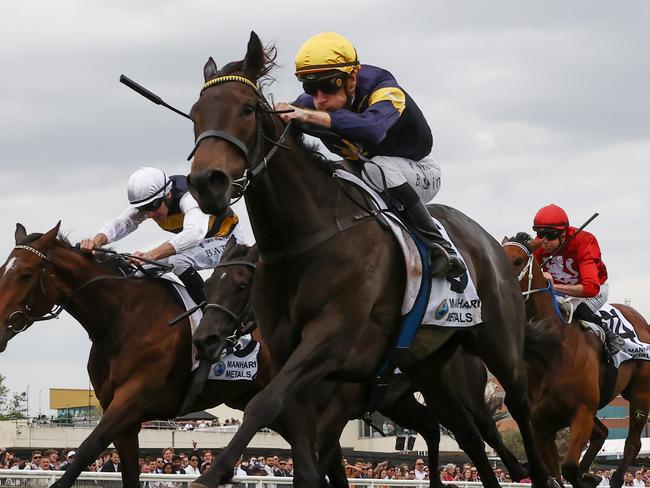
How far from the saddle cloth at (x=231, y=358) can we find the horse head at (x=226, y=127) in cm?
425

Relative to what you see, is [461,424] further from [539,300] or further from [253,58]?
[253,58]

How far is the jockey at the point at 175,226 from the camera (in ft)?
33.6

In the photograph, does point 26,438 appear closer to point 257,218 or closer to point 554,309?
point 554,309

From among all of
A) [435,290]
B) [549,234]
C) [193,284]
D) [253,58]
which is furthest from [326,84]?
[549,234]

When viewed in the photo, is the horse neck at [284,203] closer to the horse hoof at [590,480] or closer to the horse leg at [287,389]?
the horse leg at [287,389]

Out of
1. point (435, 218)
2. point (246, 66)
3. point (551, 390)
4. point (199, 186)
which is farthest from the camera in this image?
point (551, 390)

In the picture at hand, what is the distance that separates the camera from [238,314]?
9.06 m

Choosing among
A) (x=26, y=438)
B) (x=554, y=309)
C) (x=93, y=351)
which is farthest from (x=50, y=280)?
(x=26, y=438)

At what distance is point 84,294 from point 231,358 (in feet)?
4.75

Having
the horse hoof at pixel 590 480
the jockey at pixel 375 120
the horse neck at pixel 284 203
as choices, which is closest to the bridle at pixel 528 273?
the horse hoof at pixel 590 480

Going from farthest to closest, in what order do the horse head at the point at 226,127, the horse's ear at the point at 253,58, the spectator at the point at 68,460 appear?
1. the spectator at the point at 68,460
2. the horse's ear at the point at 253,58
3. the horse head at the point at 226,127

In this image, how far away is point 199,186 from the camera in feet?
18.5

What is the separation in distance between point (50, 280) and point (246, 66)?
431 centimetres

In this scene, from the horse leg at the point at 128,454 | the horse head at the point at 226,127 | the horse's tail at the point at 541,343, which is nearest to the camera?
the horse head at the point at 226,127
